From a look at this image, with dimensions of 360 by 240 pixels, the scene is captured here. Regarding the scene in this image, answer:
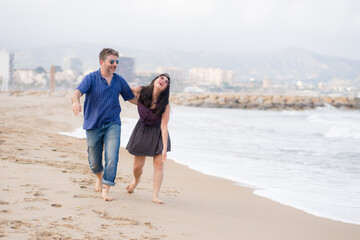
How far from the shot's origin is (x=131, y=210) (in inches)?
166

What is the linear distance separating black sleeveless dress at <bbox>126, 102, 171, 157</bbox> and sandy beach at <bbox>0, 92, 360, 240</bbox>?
507 mm

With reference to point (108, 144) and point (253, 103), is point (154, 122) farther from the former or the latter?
point (253, 103)

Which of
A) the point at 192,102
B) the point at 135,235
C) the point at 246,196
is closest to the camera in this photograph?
the point at 135,235

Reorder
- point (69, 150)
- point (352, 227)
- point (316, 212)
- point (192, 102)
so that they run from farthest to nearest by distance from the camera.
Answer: point (192, 102)
point (69, 150)
point (316, 212)
point (352, 227)

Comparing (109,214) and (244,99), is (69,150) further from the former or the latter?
(244,99)

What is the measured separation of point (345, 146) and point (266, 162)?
492cm

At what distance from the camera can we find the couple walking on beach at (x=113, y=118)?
445 centimetres

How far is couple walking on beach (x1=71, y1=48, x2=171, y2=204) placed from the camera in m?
4.45

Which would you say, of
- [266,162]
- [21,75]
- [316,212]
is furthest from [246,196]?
[21,75]

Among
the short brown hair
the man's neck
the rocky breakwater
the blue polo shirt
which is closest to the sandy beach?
the blue polo shirt

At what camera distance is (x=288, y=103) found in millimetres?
53375

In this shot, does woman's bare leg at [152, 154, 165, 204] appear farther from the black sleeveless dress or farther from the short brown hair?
the short brown hair

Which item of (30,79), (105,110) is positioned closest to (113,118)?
(105,110)

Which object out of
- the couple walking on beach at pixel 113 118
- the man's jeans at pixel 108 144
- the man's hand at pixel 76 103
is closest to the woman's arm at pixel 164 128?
the couple walking on beach at pixel 113 118
